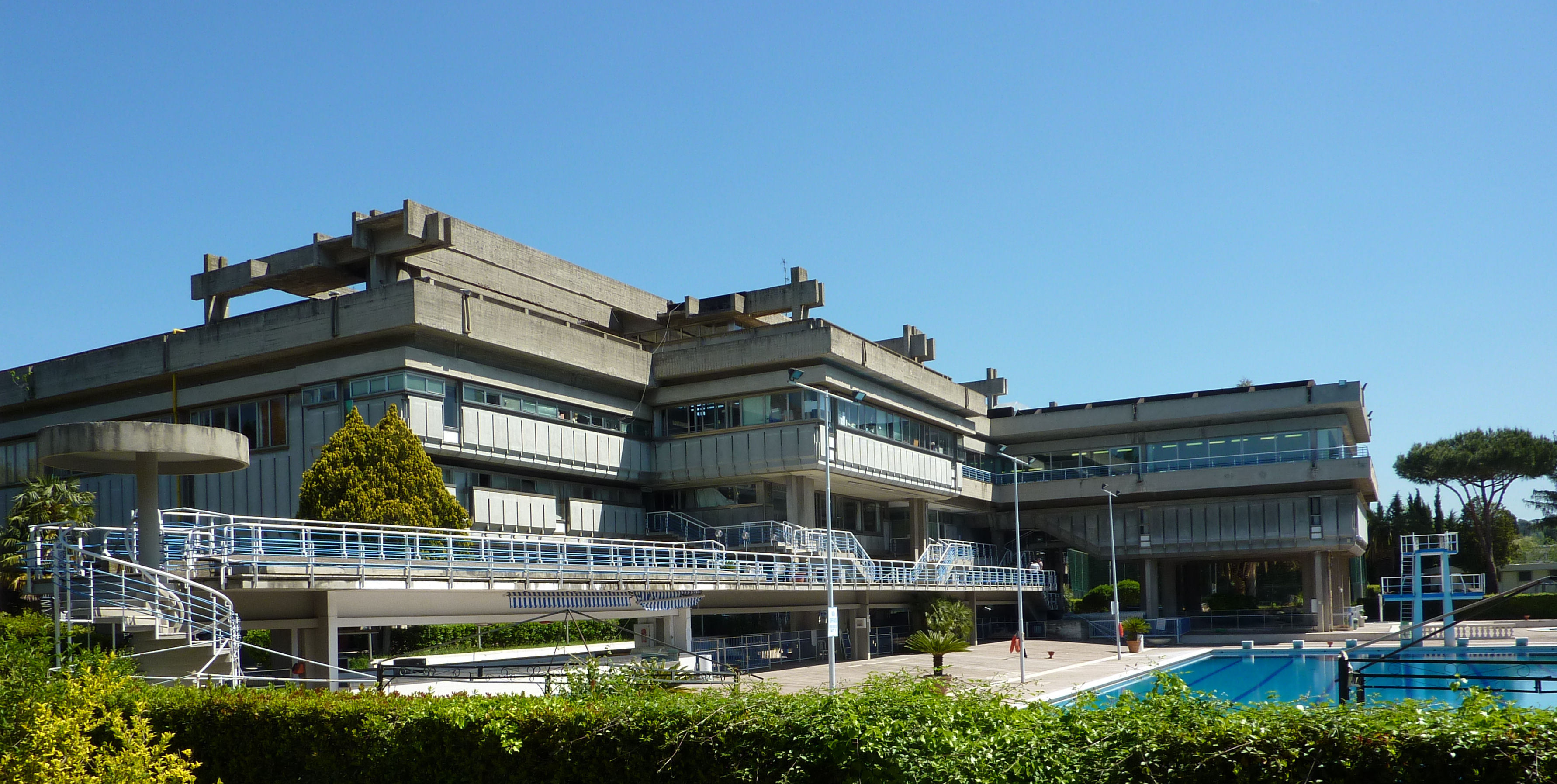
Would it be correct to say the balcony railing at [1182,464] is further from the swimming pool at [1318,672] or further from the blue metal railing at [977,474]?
the swimming pool at [1318,672]

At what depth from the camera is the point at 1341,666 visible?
43.8ft

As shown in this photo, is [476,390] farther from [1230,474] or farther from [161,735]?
[1230,474]

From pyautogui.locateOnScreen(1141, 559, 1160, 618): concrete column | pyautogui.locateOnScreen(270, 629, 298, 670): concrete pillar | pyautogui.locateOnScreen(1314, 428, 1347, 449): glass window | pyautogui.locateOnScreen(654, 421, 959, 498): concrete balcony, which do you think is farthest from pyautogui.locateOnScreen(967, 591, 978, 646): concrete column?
pyautogui.locateOnScreen(270, 629, 298, 670): concrete pillar

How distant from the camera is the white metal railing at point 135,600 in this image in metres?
19.5

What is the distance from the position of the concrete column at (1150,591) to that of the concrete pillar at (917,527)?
46.8 ft

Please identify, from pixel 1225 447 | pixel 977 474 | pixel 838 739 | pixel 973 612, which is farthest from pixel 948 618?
pixel 838 739

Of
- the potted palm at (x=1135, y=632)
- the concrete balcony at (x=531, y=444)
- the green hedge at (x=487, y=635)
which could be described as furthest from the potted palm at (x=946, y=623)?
the green hedge at (x=487, y=635)

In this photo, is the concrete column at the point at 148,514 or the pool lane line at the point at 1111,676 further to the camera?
the pool lane line at the point at 1111,676

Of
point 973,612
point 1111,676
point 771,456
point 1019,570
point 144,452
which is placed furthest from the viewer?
point 973,612

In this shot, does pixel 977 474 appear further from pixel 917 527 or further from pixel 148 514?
pixel 148 514

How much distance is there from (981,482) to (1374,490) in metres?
21.0

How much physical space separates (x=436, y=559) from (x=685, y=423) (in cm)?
2446

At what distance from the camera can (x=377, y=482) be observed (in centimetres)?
3541

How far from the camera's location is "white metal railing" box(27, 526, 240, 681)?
19500 mm
